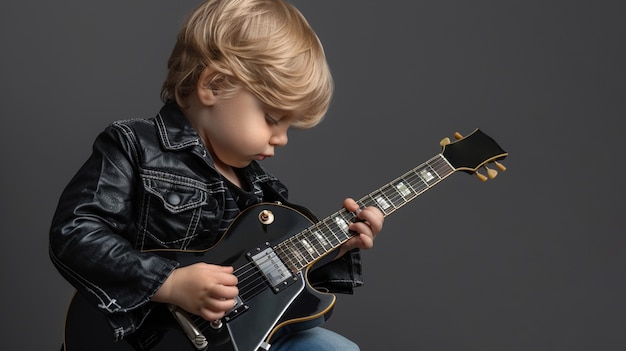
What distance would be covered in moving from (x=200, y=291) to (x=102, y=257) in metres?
0.15

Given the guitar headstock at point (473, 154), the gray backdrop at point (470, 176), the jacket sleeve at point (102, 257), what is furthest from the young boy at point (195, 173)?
the gray backdrop at point (470, 176)

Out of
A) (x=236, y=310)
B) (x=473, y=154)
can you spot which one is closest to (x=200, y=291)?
(x=236, y=310)

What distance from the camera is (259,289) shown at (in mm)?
1192

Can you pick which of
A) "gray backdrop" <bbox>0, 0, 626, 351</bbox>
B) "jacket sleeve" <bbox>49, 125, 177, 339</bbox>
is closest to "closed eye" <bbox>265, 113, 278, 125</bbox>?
"jacket sleeve" <bbox>49, 125, 177, 339</bbox>

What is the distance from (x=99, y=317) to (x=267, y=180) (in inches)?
16.3

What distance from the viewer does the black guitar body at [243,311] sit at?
1.13 m

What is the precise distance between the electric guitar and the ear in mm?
189

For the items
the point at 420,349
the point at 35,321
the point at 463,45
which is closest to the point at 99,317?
the point at 35,321

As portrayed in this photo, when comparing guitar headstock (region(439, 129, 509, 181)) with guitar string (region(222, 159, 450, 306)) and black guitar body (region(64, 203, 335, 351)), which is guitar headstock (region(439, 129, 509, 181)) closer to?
guitar string (region(222, 159, 450, 306))

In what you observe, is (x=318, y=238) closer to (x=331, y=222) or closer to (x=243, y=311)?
(x=331, y=222)

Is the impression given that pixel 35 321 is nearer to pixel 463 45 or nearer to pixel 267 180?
pixel 267 180

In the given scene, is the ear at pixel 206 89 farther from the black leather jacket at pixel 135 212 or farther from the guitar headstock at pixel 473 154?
the guitar headstock at pixel 473 154

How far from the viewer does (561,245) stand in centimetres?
Answer: 199

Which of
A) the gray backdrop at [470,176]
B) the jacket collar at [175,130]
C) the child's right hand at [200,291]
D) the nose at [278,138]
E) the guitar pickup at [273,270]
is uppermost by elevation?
the jacket collar at [175,130]
